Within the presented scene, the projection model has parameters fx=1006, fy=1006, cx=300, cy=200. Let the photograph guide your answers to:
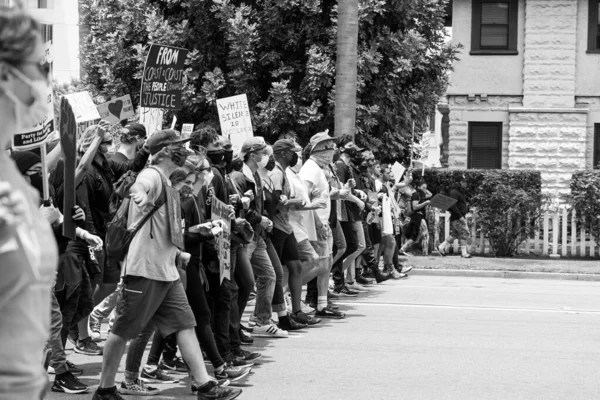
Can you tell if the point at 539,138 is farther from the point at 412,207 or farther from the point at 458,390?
the point at 458,390

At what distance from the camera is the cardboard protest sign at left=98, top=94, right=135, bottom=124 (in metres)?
11.2

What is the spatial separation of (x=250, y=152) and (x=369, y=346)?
6.94 feet

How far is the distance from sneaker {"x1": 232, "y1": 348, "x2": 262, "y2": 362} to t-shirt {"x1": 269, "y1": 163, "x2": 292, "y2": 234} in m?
1.81

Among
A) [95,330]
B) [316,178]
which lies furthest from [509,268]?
[95,330]

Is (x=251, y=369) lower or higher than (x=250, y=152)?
lower

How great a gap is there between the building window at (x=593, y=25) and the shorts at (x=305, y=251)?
665 inches

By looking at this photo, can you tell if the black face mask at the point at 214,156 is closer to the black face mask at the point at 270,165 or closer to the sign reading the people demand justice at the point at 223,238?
the sign reading the people demand justice at the point at 223,238

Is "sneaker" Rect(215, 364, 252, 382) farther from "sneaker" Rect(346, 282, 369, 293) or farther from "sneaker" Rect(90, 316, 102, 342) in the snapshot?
"sneaker" Rect(346, 282, 369, 293)

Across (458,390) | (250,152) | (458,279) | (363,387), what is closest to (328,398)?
(363,387)

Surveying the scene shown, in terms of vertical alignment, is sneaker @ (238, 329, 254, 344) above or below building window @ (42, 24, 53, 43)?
below

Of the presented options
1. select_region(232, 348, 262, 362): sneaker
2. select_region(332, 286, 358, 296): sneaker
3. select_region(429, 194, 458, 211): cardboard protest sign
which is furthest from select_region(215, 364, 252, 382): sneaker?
select_region(429, 194, 458, 211): cardboard protest sign

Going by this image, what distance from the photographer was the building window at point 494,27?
25516mm

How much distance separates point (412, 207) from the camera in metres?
20.2

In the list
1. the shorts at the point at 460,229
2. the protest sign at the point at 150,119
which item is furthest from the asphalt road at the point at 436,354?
the shorts at the point at 460,229
